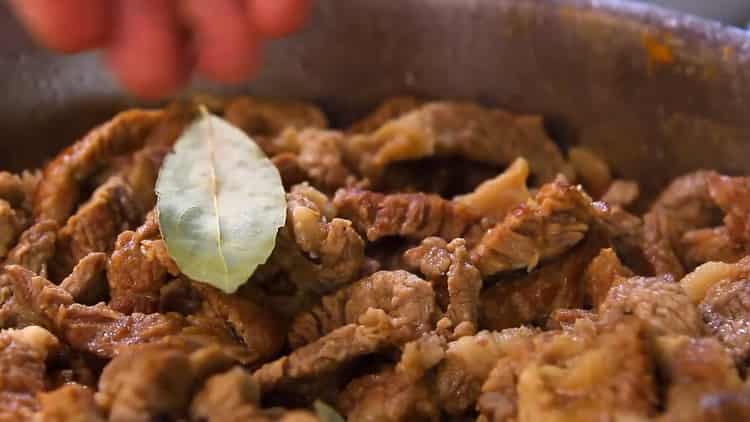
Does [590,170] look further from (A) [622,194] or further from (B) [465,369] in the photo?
(B) [465,369]

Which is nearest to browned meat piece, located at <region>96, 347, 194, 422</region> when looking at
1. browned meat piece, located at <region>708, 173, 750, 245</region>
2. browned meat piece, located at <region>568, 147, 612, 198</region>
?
browned meat piece, located at <region>708, 173, 750, 245</region>

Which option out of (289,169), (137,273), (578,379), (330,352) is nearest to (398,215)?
(289,169)

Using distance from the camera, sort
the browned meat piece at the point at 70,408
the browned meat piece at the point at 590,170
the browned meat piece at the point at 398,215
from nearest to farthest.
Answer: the browned meat piece at the point at 70,408 → the browned meat piece at the point at 398,215 → the browned meat piece at the point at 590,170

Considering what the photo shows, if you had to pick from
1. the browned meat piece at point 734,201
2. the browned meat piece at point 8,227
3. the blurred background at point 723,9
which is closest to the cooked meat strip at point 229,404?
the browned meat piece at point 8,227

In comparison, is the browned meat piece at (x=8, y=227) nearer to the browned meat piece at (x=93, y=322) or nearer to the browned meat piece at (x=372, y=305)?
the browned meat piece at (x=93, y=322)

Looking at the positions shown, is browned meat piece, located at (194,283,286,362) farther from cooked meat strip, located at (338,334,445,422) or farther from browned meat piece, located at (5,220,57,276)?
browned meat piece, located at (5,220,57,276)

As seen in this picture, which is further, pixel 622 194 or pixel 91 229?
pixel 622 194

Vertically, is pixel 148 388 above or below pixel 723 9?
below
